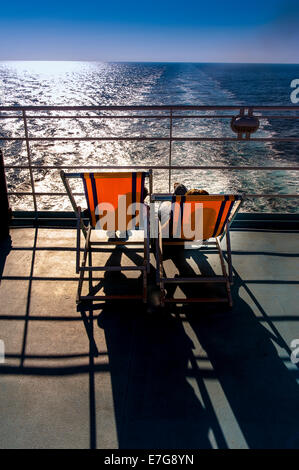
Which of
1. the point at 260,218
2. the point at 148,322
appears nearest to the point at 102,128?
the point at 260,218

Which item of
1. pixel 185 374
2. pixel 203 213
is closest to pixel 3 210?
pixel 203 213

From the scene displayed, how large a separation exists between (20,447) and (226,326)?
143cm

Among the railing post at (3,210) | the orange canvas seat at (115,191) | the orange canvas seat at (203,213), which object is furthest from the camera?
the railing post at (3,210)

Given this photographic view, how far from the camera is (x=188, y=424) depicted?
1.77 meters

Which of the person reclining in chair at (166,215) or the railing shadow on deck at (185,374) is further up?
the person reclining in chair at (166,215)

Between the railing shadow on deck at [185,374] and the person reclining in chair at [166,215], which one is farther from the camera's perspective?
the person reclining in chair at [166,215]

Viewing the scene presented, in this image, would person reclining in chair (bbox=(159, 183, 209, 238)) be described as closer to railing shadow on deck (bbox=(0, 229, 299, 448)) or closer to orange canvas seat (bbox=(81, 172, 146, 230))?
orange canvas seat (bbox=(81, 172, 146, 230))

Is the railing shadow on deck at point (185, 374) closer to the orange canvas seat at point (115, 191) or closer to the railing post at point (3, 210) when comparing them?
the orange canvas seat at point (115, 191)

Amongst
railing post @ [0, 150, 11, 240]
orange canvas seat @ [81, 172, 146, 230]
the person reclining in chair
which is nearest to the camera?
orange canvas seat @ [81, 172, 146, 230]

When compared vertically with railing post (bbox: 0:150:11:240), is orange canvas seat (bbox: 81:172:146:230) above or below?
above

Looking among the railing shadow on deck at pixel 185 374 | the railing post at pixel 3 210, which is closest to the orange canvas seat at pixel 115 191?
the railing shadow on deck at pixel 185 374

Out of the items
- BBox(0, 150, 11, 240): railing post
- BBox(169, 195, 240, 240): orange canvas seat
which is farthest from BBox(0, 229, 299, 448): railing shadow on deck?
BBox(0, 150, 11, 240): railing post

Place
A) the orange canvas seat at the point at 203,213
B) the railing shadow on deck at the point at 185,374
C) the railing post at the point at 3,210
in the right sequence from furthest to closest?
the railing post at the point at 3,210 < the orange canvas seat at the point at 203,213 < the railing shadow on deck at the point at 185,374

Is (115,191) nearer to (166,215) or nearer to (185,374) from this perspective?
(166,215)
